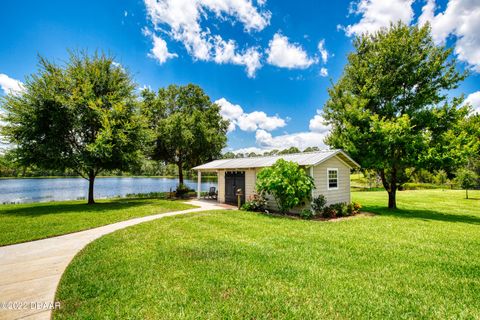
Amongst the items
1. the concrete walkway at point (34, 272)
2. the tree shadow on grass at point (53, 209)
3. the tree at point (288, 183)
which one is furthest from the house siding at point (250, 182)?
the concrete walkway at point (34, 272)

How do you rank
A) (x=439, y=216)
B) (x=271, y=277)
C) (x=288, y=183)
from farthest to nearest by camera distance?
1. (x=439, y=216)
2. (x=288, y=183)
3. (x=271, y=277)

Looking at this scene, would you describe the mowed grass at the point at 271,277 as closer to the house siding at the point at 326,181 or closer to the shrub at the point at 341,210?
the shrub at the point at 341,210

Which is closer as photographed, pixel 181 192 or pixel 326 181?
pixel 326 181

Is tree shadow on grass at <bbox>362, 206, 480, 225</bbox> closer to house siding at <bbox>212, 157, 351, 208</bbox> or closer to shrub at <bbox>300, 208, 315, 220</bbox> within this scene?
house siding at <bbox>212, 157, 351, 208</bbox>

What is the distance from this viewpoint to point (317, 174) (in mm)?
12195

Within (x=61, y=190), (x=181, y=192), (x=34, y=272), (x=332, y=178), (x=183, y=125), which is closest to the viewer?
(x=34, y=272)

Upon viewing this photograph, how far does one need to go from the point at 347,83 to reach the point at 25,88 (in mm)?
21408

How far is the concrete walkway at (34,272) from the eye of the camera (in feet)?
11.2

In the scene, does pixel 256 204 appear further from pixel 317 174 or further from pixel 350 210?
pixel 350 210

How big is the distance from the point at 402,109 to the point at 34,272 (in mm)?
18735

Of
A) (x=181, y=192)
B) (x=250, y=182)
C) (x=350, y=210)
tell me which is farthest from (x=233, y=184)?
(x=350, y=210)

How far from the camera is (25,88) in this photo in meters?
13.8

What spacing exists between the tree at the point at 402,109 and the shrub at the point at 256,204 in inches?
245

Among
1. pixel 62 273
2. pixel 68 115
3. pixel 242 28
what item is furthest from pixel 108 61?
pixel 62 273
